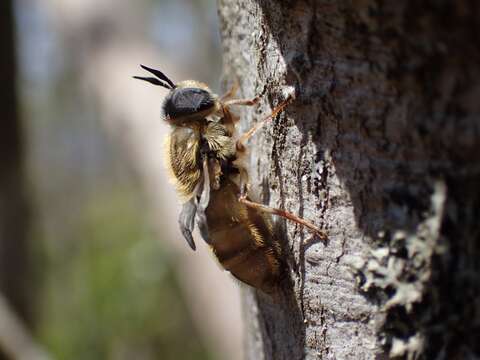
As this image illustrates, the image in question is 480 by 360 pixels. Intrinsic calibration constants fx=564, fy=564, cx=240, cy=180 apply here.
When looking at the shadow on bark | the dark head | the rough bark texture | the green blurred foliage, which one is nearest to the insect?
the dark head

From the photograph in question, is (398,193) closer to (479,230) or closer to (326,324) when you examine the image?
(479,230)

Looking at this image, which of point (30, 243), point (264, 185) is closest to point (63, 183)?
point (30, 243)

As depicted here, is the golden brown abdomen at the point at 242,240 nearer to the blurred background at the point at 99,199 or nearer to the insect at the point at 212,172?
the insect at the point at 212,172

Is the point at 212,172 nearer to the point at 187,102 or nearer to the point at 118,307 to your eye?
the point at 187,102

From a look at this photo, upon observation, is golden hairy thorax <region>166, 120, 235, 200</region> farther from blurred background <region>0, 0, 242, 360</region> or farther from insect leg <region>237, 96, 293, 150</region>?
blurred background <region>0, 0, 242, 360</region>

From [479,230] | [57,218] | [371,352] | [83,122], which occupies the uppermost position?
[83,122]

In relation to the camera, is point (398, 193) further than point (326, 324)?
No
